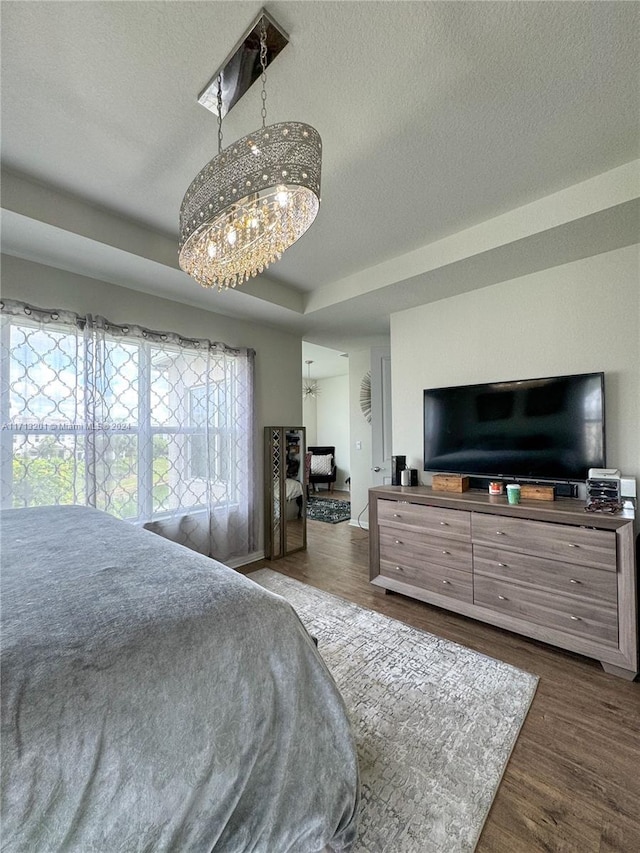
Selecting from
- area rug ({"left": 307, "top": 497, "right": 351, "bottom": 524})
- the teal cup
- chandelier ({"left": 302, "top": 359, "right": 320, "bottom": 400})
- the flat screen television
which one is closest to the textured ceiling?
the flat screen television

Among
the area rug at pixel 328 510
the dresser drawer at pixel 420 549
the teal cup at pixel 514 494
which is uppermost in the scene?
the teal cup at pixel 514 494

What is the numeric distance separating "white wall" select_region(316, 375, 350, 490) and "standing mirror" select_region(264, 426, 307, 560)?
394cm

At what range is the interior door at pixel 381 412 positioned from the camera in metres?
4.62

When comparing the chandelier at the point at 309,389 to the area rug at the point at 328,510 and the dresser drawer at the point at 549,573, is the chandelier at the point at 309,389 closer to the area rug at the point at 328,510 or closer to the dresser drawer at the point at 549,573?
the area rug at the point at 328,510

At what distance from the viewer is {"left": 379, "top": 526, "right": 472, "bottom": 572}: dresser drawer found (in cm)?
247

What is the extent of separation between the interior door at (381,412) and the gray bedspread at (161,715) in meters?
3.59

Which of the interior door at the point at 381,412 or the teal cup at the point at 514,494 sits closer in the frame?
the teal cup at the point at 514,494

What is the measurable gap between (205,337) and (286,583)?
2.38m

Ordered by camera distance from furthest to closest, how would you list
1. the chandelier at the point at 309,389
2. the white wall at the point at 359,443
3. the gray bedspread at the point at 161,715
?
the chandelier at the point at 309,389 → the white wall at the point at 359,443 → the gray bedspread at the point at 161,715

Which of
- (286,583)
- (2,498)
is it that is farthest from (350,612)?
(2,498)

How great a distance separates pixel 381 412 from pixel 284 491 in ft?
5.54

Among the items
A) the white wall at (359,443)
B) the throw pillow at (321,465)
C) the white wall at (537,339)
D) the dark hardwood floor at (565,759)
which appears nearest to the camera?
the dark hardwood floor at (565,759)

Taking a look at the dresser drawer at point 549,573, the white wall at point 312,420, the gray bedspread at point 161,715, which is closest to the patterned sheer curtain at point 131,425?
the gray bedspread at point 161,715

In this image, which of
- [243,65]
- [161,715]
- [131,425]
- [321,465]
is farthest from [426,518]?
[321,465]
